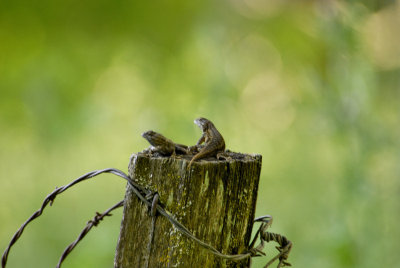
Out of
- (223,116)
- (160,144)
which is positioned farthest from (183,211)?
(223,116)

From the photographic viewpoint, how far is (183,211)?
1349mm

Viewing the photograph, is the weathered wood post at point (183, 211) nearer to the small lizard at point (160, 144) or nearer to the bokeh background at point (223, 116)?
the small lizard at point (160, 144)

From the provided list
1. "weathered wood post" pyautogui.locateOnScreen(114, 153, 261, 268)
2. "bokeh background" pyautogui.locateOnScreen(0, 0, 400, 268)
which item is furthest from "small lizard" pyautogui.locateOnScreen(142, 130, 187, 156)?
"bokeh background" pyautogui.locateOnScreen(0, 0, 400, 268)

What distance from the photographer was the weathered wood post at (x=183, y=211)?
135 cm

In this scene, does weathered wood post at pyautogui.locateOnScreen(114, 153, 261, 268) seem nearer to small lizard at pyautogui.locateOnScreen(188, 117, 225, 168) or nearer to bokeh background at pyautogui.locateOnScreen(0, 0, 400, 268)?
small lizard at pyautogui.locateOnScreen(188, 117, 225, 168)

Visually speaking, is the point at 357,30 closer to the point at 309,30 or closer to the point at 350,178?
the point at 350,178

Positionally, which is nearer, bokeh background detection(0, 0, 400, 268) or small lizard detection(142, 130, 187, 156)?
small lizard detection(142, 130, 187, 156)

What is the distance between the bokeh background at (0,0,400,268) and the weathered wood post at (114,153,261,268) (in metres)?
1.91

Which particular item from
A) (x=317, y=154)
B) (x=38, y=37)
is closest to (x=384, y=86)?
(x=317, y=154)

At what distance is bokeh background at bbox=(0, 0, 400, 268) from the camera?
3.31 m

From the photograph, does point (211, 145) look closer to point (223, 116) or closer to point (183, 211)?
point (183, 211)

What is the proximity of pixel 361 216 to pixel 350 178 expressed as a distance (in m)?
0.52

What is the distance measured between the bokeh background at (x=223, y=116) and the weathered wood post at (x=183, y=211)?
191 centimetres

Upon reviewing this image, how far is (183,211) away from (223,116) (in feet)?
9.79
